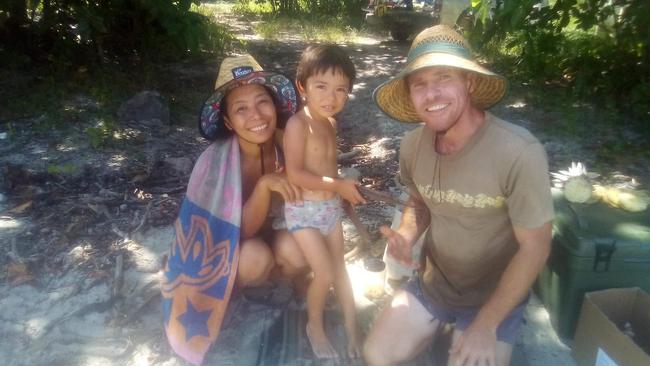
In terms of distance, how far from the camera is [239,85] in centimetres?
241

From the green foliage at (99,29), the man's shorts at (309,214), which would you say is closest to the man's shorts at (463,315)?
the man's shorts at (309,214)

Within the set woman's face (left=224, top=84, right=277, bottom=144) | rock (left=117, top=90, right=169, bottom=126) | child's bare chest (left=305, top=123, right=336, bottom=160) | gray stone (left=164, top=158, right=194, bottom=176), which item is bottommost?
gray stone (left=164, top=158, right=194, bottom=176)

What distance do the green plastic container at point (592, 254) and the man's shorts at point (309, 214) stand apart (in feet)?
3.93

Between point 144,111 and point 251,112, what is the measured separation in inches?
155

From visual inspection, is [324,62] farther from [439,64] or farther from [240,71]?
[439,64]

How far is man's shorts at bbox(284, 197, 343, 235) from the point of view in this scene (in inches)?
96.3

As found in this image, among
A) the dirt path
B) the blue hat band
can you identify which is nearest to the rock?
the dirt path

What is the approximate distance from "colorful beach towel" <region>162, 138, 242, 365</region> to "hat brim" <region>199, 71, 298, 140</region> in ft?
0.58

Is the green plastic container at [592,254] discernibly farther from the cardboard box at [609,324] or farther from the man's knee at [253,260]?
the man's knee at [253,260]

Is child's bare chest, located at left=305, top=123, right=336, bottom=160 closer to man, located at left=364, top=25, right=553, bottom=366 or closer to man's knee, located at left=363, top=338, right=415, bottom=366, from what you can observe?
man, located at left=364, top=25, right=553, bottom=366

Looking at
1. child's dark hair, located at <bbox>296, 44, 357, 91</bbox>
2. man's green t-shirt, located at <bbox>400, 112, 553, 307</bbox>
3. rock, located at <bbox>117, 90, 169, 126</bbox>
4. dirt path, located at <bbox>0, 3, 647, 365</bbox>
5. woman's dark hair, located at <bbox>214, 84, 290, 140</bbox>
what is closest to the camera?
man's green t-shirt, located at <bbox>400, 112, 553, 307</bbox>

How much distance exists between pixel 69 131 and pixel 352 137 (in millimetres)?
3229

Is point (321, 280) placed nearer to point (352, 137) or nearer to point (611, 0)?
point (352, 137)

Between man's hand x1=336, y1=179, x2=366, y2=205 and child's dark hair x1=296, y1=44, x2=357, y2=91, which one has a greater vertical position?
child's dark hair x1=296, y1=44, x2=357, y2=91
